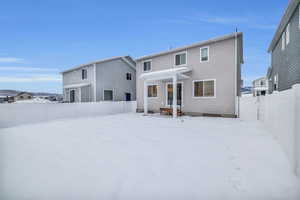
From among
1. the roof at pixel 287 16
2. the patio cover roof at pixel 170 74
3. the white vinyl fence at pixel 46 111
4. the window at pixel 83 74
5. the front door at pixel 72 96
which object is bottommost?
the white vinyl fence at pixel 46 111

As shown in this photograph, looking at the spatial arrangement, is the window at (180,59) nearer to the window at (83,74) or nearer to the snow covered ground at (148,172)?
the snow covered ground at (148,172)

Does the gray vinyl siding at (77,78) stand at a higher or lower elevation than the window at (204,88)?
higher

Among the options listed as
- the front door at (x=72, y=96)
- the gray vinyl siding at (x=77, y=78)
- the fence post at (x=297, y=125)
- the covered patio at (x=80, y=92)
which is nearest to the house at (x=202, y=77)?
the gray vinyl siding at (x=77, y=78)

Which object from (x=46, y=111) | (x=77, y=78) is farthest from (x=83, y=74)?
(x=46, y=111)

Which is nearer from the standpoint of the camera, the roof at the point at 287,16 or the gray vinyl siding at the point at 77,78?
the roof at the point at 287,16

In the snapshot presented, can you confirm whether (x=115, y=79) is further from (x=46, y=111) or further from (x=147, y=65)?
(x=46, y=111)

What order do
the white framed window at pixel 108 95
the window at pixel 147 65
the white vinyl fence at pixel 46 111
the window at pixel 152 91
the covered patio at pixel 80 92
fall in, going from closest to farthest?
the white vinyl fence at pixel 46 111, the window at pixel 152 91, the window at pixel 147 65, the covered patio at pixel 80 92, the white framed window at pixel 108 95

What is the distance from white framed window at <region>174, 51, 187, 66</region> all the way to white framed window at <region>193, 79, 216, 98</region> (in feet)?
5.98

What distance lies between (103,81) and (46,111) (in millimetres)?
6909

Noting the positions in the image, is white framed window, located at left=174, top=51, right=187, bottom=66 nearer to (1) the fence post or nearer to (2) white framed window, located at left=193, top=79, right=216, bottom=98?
(2) white framed window, located at left=193, top=79, right=216, bottom=98

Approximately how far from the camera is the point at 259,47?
16375 mm

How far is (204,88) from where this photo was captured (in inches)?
431

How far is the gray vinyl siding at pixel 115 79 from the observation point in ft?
51.5

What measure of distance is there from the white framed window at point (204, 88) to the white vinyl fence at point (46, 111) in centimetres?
673
